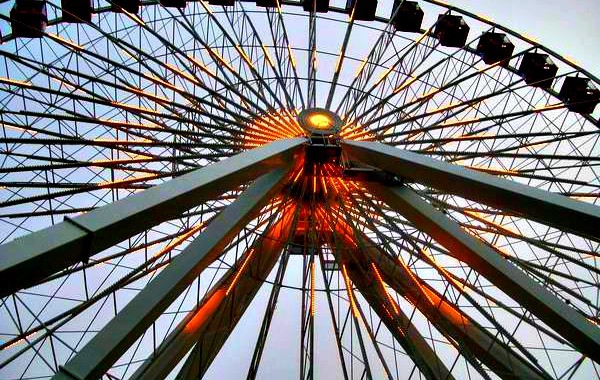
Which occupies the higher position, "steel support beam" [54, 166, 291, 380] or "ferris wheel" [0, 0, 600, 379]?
"ferris wheel" [0, 0, 600, 379]

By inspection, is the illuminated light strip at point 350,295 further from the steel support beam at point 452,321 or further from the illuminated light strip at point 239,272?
the illuminated light strip at point 239,272

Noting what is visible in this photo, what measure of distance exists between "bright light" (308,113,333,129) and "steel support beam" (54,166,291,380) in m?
4.07

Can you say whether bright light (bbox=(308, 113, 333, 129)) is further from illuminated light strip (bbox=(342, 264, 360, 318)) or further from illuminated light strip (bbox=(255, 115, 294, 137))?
illuminated light strip (bbox=(342, 264, 360, 318))

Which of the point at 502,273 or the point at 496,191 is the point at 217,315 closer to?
the point at 502,273

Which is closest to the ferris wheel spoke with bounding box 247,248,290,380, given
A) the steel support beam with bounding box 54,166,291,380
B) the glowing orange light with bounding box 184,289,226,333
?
the glowing orange light with bounding box 184,289,226,333

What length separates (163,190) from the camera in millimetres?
7855

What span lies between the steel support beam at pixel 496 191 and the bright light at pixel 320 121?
4.68 m

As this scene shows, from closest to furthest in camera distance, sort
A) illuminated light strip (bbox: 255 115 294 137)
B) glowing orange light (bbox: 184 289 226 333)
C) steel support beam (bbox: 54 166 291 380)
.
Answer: steel support beam (bbox: 54 166 291 380) < glowing orange light (bbox: 184 289 226 333) < illuminated light strip (bbox: 255 115 294 137)

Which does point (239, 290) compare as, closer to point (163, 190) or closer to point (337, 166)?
point (337, 166)

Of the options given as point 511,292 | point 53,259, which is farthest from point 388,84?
point 53,259

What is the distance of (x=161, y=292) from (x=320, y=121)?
9.02 metres

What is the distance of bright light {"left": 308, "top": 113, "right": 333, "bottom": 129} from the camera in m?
16.3

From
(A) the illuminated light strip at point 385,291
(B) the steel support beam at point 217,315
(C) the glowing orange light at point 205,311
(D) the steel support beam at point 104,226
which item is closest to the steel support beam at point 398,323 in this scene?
(A) the illuminated light strip at point 385,291

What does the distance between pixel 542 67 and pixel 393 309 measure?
1325 cm
